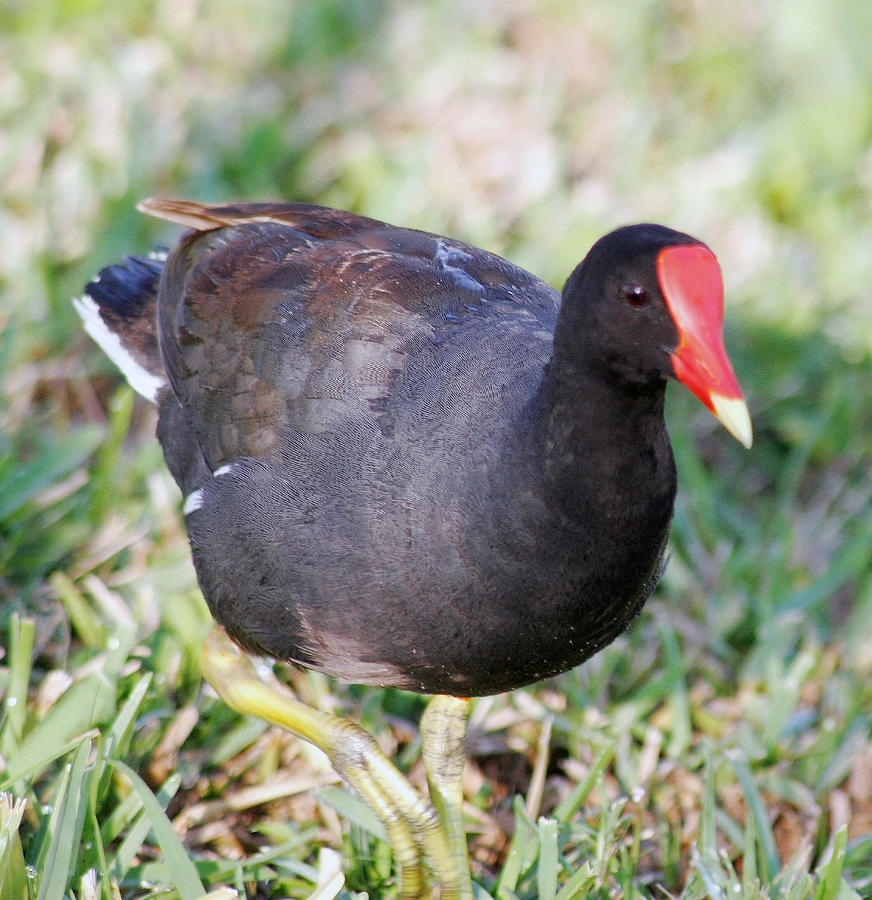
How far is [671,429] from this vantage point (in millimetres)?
4168

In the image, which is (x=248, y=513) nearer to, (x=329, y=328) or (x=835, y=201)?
(x=329, y=328)

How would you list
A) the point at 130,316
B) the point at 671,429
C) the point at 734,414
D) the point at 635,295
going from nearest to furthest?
the point at 734,414
the point at 635,295
the point at 130,316
the point at 671,429

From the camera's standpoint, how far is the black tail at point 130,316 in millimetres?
3318

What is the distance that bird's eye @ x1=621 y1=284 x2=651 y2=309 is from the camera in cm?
225

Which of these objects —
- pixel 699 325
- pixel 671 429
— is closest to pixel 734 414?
pixel 699 325

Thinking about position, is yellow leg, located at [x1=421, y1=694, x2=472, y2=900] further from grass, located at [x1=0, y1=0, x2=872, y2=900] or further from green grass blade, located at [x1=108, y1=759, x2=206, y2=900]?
green grass blade, located at [x1=108, y1=759, x2=206, y2=900]

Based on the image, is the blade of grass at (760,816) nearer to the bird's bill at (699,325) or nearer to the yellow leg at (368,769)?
the yellow leg at (368,769)

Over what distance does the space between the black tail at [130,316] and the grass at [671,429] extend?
0.21m

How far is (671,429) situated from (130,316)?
1723 mm

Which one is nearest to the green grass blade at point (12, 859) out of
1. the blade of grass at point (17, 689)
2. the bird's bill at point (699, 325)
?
the blade of grass at point (17, 689)

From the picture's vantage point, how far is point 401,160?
4.88 meters

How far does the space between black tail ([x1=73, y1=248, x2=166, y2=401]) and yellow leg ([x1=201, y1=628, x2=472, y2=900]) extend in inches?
27.0

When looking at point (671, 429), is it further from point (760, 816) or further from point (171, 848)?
point (171, 848)

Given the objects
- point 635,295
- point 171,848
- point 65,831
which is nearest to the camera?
point 635,295
